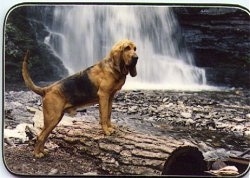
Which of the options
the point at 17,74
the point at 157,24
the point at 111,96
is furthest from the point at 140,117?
the point at 17,74

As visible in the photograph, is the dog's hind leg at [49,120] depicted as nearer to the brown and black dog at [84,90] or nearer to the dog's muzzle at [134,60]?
the brown and black dog at [84,90]

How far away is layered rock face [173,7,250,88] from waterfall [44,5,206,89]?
0.04 meters

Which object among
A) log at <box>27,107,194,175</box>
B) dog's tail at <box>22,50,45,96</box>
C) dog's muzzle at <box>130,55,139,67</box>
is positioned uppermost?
dog's muzzle at <box>130,55,139,67</box>

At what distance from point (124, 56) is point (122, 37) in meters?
0.06

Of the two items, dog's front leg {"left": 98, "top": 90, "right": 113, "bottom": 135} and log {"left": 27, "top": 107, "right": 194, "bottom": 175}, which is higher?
dog's front leg {"left": 98, "top": 90, "right": 113, "bottom": 135}

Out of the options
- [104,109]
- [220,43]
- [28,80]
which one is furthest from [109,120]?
[220,43]

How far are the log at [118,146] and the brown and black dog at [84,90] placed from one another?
3 centimetres

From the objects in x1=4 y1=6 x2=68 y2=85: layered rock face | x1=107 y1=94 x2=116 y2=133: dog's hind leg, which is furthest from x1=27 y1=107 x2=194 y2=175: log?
x1=4 y1=6 x2=68 y2=85: layered rock face

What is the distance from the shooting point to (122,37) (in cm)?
128

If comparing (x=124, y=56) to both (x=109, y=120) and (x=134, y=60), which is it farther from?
(x=109, y=120)

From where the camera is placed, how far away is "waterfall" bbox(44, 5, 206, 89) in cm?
128

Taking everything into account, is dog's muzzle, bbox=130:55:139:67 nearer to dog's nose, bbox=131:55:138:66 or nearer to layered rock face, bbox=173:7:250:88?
dog's nose, bbox=131:55:138:66

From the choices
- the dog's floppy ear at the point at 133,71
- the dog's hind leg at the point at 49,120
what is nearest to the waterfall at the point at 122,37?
the dog's floppy ear at the point at 133,71

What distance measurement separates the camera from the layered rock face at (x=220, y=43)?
1285 mm
